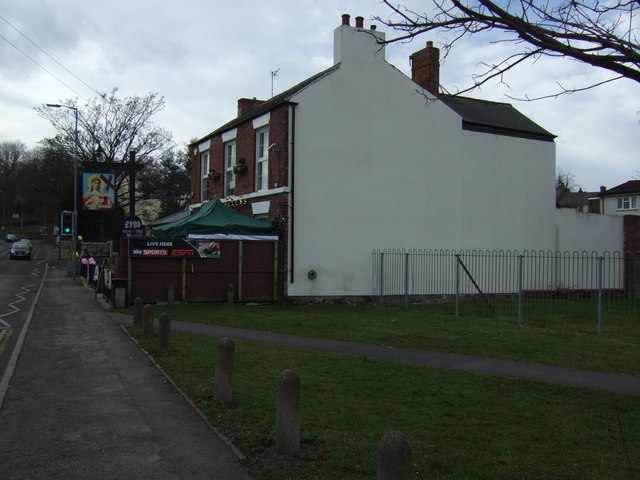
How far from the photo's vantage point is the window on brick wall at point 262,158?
21375mm

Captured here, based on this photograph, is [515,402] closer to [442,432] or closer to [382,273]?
[442,432]

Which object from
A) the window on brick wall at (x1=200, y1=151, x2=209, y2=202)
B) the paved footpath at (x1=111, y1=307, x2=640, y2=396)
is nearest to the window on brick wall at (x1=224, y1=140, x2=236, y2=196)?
the window on brick wall at (x1=200, y1=151, x2=209, y2=202)

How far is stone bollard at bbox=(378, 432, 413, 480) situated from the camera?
374 cm

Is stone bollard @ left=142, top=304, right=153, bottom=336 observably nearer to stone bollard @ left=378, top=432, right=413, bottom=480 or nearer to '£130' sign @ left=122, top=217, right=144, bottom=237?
'£130' sign @ left=122, top=217, right=144, bottom=237

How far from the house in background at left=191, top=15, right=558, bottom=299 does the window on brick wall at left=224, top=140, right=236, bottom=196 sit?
0.15 ft

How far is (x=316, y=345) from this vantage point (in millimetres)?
11195

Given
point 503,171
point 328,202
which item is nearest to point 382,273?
point 328,202

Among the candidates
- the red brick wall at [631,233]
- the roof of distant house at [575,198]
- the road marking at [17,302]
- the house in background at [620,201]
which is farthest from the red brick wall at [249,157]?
the roof of distant house at [575,198]

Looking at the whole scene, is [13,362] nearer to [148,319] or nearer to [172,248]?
[148,319]

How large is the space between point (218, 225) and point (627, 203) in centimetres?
5324

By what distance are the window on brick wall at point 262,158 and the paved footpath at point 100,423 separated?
1139 cm

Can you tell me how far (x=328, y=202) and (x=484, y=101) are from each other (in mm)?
10752

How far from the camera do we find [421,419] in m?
6.18

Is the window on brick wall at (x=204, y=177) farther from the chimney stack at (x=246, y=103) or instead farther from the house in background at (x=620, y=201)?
the house in background at (x=620, y=201)
